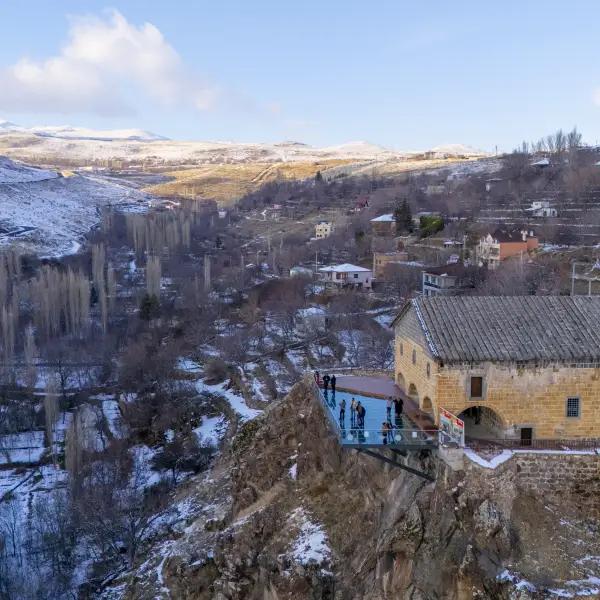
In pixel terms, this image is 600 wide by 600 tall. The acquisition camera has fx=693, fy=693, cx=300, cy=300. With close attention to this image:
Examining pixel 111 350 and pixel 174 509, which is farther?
pixel 111 350

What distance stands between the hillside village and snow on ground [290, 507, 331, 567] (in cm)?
6

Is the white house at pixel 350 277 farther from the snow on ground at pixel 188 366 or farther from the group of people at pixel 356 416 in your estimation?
the group of people at pixel 356 416

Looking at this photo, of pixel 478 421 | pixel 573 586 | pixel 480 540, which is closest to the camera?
pixel 573 586

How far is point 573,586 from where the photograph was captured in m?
11.0

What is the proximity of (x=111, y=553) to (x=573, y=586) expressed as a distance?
16570 millimetres

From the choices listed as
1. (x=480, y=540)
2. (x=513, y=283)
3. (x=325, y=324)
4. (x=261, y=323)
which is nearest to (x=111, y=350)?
(x=261, y=323)

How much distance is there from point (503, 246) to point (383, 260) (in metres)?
9.59

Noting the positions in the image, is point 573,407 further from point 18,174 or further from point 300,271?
point 18,174

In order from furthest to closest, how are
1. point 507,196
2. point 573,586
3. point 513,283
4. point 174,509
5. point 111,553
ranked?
point 507,196
point 513,283
point 174,509
point 111,553
point 573,586

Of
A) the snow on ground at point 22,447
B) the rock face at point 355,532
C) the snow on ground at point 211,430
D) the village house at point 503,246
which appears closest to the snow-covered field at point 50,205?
the snow on ground at point 22,447

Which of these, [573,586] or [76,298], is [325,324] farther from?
[573,586]

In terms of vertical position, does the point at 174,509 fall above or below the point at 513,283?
below


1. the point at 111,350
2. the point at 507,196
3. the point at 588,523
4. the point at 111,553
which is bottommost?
the point at 111,553

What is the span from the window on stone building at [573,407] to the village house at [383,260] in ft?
131
